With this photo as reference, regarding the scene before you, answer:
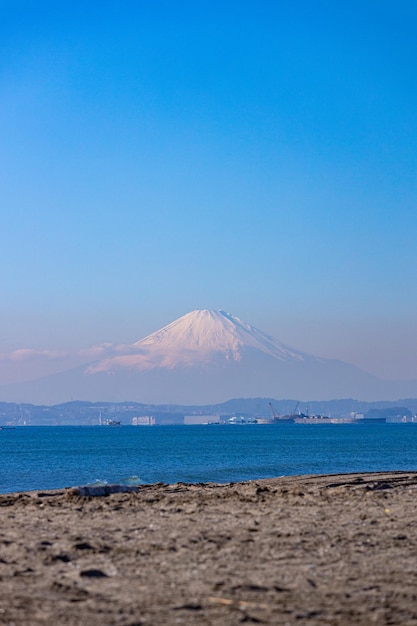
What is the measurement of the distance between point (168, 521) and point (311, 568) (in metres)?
4.34

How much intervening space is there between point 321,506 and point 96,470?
46.5 m

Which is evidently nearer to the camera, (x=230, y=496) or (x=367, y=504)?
(x=367, y=504)

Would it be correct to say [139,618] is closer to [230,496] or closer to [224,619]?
[224,619]

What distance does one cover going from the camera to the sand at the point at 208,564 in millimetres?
8750

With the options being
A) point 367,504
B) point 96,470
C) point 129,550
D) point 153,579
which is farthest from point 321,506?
point 96,470

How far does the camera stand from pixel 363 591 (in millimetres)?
A: 9562

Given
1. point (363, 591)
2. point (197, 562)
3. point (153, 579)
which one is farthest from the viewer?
point (197, 562)

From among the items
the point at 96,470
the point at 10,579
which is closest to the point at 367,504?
the point at 10,579

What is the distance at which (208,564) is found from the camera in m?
A: 11.0

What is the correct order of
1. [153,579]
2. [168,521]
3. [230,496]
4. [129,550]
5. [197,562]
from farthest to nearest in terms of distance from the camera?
[230,496] → [168,521] → [129,550] → [197,562] → [153,579]

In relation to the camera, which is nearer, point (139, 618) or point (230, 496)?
point (139, 618)

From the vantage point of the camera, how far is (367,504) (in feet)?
57.2

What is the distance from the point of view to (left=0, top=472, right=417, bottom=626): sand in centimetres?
875

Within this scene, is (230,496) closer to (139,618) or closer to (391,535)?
(391,535)
